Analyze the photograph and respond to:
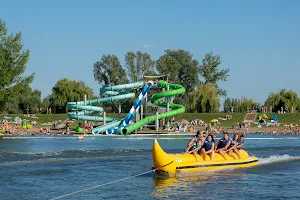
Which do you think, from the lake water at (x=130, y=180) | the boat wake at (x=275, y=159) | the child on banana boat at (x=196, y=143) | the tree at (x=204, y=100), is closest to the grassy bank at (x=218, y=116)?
the tree at (x=204, y=100)

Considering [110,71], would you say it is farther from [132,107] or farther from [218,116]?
[132,107]

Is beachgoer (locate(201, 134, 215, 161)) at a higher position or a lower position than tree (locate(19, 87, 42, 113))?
lower

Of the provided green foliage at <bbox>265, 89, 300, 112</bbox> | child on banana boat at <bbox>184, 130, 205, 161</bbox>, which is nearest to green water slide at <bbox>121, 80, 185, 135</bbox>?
green foliage at <bbox>265, 89, 300, 112</bbox>

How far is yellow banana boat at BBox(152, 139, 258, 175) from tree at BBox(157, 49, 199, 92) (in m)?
71.8

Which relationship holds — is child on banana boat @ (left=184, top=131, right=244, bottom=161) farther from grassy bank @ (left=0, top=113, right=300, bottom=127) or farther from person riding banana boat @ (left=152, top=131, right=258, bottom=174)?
grassy bank @ (left=0, top=113, right=300, bottom=127)

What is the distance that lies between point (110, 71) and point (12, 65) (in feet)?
123

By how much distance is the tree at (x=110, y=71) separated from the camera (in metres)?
94.4

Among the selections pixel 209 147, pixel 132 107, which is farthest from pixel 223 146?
pixel 132 107

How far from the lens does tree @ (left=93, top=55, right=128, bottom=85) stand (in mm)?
94375

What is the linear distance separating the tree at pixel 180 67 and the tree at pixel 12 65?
4071cm

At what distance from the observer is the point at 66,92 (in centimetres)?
9606

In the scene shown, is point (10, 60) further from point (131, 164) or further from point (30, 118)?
point (131, 164)

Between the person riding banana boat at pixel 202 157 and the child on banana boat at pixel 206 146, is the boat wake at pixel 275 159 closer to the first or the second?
the person riding banana boat at pixel 202 157

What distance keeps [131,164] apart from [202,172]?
541 cm
